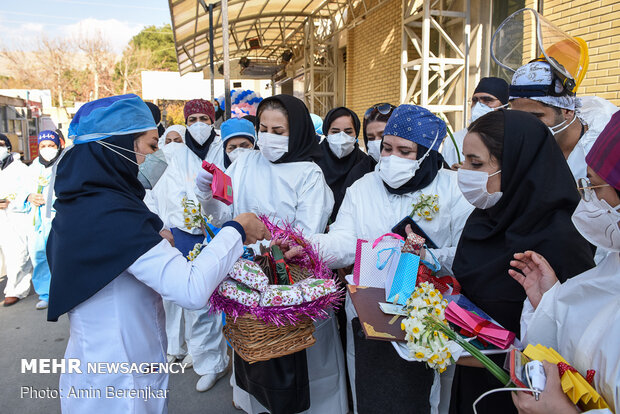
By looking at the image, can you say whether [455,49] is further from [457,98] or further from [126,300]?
[126,300]

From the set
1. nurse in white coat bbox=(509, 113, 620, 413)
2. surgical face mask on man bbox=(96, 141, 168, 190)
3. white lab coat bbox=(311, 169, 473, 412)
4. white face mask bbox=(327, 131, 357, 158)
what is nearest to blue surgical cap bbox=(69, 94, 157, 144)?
surgical face mask on man bbox=(96, 141, 168, 190)

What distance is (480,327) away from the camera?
1.64 metres

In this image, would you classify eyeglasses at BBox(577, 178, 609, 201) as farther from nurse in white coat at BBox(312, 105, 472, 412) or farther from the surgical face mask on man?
the surgical face mask on man

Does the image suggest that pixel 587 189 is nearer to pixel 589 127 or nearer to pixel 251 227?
pixel 251 227

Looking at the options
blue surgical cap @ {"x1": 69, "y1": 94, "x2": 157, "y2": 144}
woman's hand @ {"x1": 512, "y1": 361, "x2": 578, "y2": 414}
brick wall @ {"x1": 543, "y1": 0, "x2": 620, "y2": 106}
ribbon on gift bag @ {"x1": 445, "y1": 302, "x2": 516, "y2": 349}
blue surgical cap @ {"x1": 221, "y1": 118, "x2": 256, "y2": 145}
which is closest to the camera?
woman's hand @ {"x1": 512, "y1": 361, "x2": 578, "y2": 414}

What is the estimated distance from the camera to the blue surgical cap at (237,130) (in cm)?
427

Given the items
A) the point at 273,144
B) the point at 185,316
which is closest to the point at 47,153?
the point at 185,316

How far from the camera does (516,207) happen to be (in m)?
1.87

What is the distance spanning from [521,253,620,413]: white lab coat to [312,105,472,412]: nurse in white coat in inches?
39.0

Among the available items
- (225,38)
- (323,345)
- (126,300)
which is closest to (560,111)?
(323,345)

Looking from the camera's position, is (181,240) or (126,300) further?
(181,240)

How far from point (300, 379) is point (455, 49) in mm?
7905

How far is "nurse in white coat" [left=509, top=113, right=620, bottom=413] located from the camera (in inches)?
47.5

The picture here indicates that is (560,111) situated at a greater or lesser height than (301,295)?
greater
